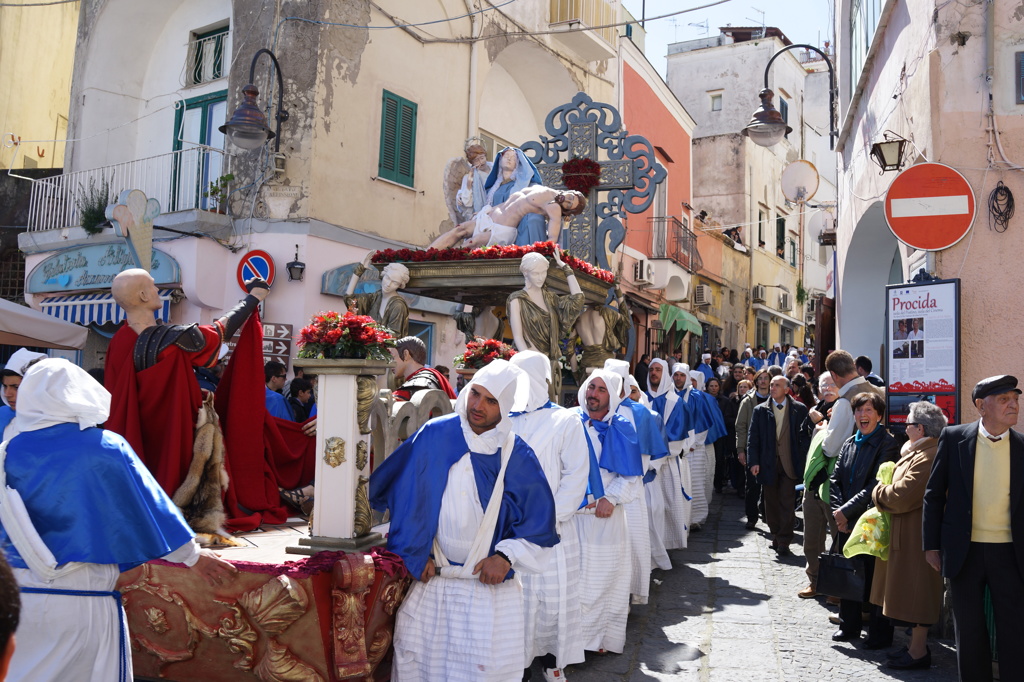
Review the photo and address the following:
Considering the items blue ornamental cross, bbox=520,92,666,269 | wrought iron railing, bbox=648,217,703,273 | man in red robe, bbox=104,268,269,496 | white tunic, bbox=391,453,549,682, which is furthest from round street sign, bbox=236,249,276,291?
wrought iron railing, bbox=648,217,703,273

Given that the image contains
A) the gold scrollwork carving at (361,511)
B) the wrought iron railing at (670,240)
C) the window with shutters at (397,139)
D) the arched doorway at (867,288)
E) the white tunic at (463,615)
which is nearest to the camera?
the white tunic at (463,615)

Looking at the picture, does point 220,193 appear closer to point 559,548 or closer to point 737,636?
point 559,548

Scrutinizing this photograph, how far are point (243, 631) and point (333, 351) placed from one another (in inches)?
54.3

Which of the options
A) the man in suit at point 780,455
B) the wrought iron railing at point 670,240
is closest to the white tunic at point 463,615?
the man in suit at point 780,455

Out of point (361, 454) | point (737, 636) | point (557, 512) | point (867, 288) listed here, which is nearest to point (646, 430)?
point (737, 636)

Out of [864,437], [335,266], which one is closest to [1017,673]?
[864,437]

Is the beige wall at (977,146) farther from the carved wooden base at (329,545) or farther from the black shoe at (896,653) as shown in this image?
the carved wooden base at (329,545)

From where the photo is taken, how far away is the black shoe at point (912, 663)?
5766 mm

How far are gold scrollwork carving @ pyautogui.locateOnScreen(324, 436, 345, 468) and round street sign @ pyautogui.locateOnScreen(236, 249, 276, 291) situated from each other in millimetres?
8978

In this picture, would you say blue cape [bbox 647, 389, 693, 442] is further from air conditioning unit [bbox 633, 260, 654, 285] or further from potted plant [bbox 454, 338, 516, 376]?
air conditioning unit [bbox 633, 260, 654, 285]

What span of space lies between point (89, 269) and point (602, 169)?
8651mm

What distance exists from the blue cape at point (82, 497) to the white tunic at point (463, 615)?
1.25 metres

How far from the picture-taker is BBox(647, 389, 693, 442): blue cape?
1019 cm

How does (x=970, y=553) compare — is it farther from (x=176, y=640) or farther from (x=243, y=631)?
(x=176, y=640)
